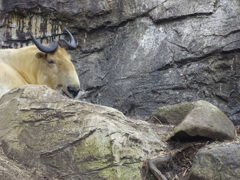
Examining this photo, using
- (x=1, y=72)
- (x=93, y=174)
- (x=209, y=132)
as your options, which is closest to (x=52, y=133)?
(x=93, y=174)

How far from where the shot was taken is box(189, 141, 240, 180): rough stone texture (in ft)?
14.4

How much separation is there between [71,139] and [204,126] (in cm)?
145

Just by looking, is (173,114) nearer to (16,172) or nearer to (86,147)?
(86,147)

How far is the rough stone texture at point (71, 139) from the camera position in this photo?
14.8 ft

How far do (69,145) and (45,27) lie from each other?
533cm

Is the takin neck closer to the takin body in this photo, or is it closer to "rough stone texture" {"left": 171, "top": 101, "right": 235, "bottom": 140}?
the takin body

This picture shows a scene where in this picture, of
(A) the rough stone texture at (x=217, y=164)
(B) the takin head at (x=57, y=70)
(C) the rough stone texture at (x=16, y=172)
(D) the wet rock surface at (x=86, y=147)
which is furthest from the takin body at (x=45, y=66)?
(A) the rough stone texture at (x=217, y=164)

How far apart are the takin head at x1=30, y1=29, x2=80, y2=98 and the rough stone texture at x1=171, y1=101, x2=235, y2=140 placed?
262cm

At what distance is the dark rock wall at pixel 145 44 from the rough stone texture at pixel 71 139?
353 centimetres

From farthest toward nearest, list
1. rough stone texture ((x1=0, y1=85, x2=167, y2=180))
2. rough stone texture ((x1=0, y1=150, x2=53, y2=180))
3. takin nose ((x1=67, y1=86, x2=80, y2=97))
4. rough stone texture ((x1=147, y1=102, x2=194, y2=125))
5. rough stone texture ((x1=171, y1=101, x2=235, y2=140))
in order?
takin nose ((x1=67, y1=86, x2=80, y2=97)) < rough stone texture ((x1=147, y1=102, x2=194, y2=125)) < rough stone texture ((x1=171, y1=101, x2=235, y2=140)) < rough stone texture ((x1=0, y1=85, x2=167, y2=180)) < rough stone texture ((x1=0, y1=150, x2=53, y2=180))

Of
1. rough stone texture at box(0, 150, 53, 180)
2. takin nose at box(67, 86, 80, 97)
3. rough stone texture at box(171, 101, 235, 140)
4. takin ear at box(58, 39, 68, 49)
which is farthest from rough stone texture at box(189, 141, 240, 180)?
takin ear at box(58, 39, 68, 49)

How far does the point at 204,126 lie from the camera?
5.08 meters

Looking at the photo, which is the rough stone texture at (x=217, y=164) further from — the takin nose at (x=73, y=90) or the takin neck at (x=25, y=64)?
the takin neck at (x=25, y=64)

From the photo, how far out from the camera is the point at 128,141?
474 cm
